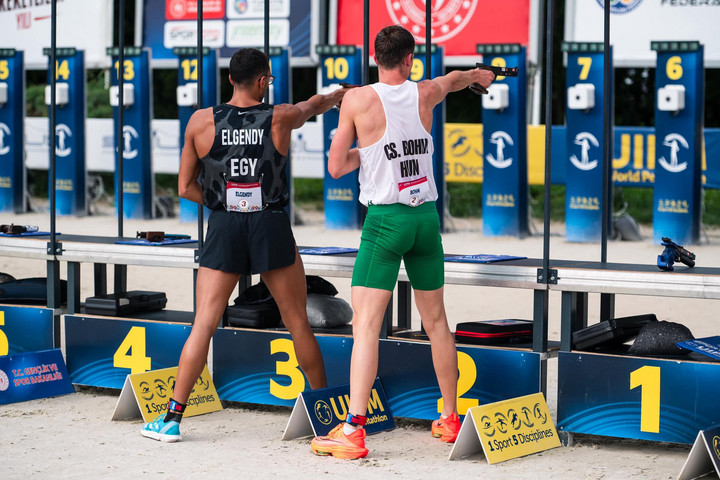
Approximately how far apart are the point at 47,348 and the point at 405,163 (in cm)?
242

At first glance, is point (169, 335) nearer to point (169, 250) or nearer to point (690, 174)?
point (169, 250)

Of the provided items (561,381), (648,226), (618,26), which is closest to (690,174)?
(648,226)

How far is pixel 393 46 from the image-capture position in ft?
13.7

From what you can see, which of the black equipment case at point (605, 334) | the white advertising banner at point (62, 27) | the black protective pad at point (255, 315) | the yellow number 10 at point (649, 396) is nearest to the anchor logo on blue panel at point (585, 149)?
the black protective pad at point (255, 315)

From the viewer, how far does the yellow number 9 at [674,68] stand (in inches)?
482

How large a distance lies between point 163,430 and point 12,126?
12667 millimetres

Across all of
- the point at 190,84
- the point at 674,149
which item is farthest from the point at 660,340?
the point at 190,84

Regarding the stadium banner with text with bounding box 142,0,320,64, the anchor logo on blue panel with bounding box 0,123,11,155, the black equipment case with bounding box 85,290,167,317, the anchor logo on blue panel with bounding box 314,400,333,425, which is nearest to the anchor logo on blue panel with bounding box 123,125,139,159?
the anchor logo on blue panel with bounding box 0,123,11,155

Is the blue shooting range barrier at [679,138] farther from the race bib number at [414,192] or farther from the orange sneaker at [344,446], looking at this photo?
the orange sneaker at [344,446]

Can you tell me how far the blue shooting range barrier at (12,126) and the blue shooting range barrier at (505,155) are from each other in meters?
7.18

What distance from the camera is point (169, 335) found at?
5242 mm

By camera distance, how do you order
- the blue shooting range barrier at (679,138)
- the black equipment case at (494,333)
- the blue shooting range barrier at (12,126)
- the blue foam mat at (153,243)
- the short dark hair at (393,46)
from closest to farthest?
the short dark hair at (393,46) → the black equipment case at (494,333) → the blue foam mat at (153,243) → the blue shooting range barrier at (679,138) → the blue shooting range barrier at (12,126)

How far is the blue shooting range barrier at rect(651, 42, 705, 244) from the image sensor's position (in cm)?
1218

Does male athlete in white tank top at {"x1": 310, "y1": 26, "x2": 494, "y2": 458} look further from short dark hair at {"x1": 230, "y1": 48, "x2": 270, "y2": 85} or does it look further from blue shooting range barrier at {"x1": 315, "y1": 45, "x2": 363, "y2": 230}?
blue shooting range barrier at {"x1": 315, "y1": 45, "x2": 363, "y2": 230}
